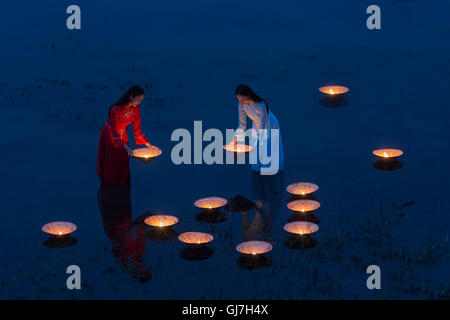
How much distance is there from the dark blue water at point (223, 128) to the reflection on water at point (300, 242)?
0.08 m

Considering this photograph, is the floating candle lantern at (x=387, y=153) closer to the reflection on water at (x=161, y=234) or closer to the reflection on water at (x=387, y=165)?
the reflection on water at (x=387, y=165)

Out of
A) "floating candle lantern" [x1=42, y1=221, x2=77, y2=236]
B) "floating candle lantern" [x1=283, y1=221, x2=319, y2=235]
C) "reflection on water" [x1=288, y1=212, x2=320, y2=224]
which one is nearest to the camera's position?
"floating candle lantern" [x1=283, y1=221, x2=319, y2=235]

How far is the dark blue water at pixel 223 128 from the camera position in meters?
11.8

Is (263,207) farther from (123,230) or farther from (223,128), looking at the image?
(223,128)

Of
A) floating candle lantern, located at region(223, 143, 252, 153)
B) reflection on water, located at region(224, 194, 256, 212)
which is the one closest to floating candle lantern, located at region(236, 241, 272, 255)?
reflection on water, located at region(224, 194, 256, 212)

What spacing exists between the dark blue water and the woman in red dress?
310 millimetres

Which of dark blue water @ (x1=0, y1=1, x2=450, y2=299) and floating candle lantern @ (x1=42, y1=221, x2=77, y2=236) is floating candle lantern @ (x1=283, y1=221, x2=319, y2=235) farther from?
floating candle lantern @ (x1=42, y1=221, x2=77, y2=236)

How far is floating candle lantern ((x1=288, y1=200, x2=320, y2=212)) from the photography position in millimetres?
12953

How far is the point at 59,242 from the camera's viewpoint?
12617mm

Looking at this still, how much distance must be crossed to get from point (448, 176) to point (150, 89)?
7.17m

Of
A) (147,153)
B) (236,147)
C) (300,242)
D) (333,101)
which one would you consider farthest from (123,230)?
(333,101)

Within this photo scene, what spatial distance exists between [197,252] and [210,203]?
3.95 feet

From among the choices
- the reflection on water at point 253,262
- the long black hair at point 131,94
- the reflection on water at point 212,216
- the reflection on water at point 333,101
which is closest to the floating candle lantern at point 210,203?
the reflection on water at point 212,216

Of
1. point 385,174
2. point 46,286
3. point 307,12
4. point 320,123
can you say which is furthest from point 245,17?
point 46,286
